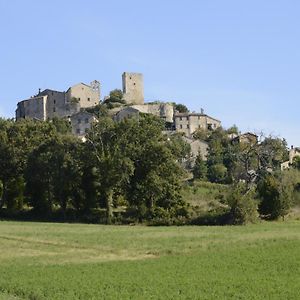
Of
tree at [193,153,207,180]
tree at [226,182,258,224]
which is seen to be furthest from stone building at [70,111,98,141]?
tree at [226,182,258,224]

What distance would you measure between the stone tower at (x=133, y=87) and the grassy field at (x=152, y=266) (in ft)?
450

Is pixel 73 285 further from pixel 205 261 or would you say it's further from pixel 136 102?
pixel 136 102

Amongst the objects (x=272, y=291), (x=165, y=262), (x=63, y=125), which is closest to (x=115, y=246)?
(x=165, y=262)

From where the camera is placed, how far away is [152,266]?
90.8ft

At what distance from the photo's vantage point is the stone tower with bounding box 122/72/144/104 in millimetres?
180375

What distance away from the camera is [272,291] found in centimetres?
2047

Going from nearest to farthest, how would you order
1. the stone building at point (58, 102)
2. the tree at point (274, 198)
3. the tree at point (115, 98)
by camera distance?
the tree at point (274, 198) → the stone building at point (58, 102) → the tree at point (115, 98)

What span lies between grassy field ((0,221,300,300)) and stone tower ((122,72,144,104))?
137117 mm

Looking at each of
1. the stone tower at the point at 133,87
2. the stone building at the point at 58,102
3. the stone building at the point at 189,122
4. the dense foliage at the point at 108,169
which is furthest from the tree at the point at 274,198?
the stone tower at the point at 133,87

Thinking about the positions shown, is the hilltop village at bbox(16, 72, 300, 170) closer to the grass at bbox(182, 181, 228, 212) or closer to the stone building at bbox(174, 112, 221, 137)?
the stone building at bbox(174, 112, 221, 137)

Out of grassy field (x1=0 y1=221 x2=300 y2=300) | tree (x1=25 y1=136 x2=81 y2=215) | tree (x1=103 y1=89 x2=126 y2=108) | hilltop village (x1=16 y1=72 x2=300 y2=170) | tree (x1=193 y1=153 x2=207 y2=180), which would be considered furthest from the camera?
tree (x1=103 y1=89 x2=126 y2=108)

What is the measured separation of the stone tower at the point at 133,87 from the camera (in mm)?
180375

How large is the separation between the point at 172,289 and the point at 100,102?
150m

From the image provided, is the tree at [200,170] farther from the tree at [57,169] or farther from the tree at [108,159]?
the tree at [108,159]
